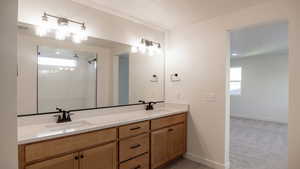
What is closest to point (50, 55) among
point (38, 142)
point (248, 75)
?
point (38, 142)

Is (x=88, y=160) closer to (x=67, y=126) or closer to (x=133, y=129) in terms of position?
(x=67, y=126)

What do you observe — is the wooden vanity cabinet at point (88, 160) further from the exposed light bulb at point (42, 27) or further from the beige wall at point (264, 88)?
the beige wall at point (264, 88)

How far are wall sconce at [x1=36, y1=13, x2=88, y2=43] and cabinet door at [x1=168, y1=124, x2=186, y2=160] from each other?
187cm

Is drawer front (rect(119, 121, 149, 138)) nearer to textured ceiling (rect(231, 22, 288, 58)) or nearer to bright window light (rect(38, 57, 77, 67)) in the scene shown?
bright window light (rect(38, 57, 77, 67))

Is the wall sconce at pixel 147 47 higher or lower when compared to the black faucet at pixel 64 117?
higher

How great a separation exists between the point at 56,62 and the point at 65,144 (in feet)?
3.56

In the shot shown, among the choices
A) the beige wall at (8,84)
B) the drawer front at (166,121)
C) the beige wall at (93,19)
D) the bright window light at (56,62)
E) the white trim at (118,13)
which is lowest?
the drawer front at (166,121)

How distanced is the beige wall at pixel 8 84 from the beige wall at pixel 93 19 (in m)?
1.30

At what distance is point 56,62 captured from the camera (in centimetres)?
207

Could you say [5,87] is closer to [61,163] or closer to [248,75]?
[61,163]

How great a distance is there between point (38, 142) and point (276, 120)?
7110 millimetres

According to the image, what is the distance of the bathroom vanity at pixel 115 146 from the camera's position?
140 centimetres

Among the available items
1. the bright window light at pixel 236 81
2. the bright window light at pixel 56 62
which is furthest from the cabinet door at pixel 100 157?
the bright window light at pixel 236 81

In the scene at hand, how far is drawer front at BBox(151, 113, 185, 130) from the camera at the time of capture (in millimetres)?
2366
